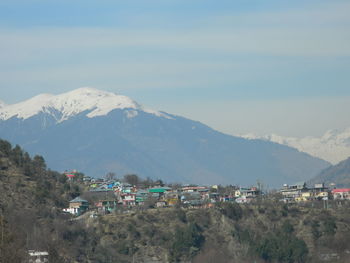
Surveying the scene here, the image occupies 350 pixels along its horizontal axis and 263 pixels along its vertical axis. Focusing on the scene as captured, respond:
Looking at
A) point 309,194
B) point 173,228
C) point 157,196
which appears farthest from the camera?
point 309,194

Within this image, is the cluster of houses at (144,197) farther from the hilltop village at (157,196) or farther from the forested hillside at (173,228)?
the forested hillside at (173,228)

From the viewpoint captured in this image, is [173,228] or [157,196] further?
[157,196]

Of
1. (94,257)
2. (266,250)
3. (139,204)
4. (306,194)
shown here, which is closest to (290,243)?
(266,250)

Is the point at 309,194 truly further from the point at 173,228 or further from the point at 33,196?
the point at 33,196

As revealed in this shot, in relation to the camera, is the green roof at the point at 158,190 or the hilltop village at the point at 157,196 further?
the green roof at the point at 158,190

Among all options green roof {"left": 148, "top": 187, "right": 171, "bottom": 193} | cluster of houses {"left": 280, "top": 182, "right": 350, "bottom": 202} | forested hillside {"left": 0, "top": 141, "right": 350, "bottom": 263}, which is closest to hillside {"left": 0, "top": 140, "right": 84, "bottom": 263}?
forested hillside {"left": 0, "top": 141, "right": 350, "bottom": 263}

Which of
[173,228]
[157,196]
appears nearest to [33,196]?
[173,228]

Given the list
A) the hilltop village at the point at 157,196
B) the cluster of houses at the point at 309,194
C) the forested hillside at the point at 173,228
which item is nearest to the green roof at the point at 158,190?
the hilltop village at the point at 157,196

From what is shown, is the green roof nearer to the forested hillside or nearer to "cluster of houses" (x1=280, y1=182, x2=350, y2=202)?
"cluster of houses" (x1=280, y1=182, x2=350, y2=202)

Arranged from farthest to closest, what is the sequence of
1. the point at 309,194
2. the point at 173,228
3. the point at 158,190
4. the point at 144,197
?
the point at 309,194 < the point at 158,190 < the point at 144,197 < the point at 173,228
